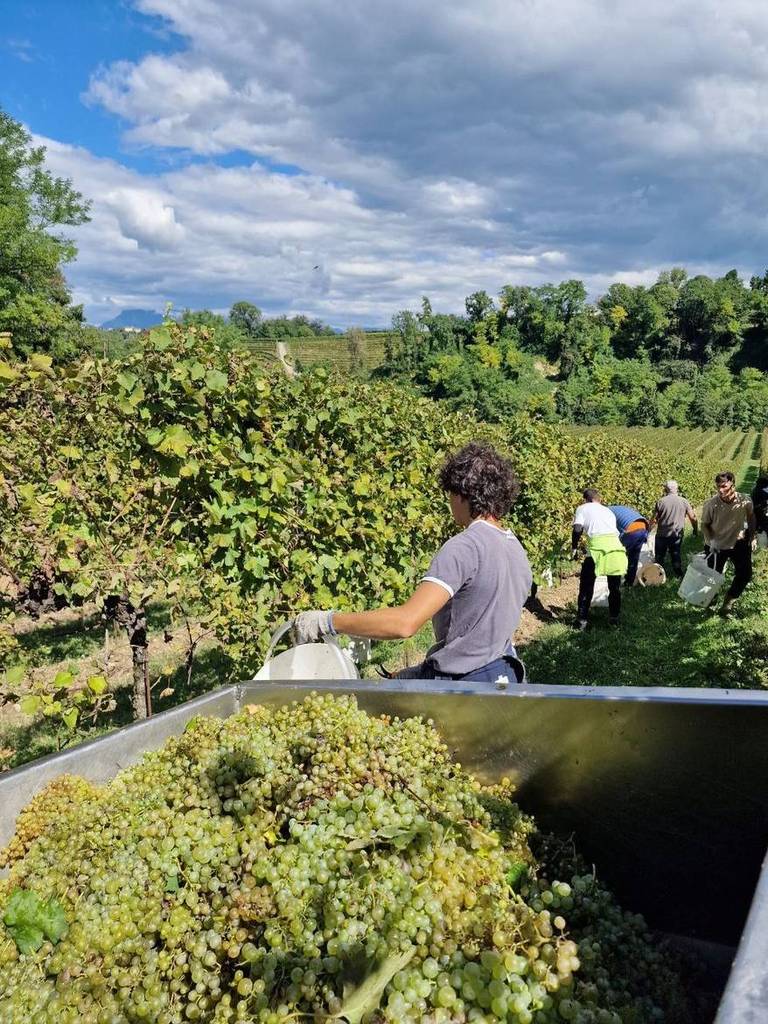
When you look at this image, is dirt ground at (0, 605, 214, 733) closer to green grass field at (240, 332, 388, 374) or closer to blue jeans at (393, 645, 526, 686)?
blue jeans at (393, 645, 526, 686)

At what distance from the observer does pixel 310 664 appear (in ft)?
7.22

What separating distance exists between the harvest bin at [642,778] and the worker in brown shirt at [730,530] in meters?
7.49

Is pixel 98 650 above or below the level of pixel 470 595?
below

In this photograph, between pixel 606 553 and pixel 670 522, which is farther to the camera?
pixel 670 522

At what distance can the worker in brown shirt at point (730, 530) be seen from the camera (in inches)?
316

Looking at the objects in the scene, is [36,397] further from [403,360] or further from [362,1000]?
[403,360]

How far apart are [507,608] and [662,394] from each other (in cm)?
8244

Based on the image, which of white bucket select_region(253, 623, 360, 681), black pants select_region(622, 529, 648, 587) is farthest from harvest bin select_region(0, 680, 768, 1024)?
black pants select_region(622, 529, 648, 587)

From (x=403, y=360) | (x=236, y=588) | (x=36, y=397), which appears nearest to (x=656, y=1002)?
(x=236, y=588)

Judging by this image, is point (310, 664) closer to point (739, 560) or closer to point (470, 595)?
point (470, 595)

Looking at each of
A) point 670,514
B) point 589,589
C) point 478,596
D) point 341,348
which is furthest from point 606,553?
point 341,348

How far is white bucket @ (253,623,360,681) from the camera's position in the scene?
2.18m

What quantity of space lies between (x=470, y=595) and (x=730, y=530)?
6865 millimetres

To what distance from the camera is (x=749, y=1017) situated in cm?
65
